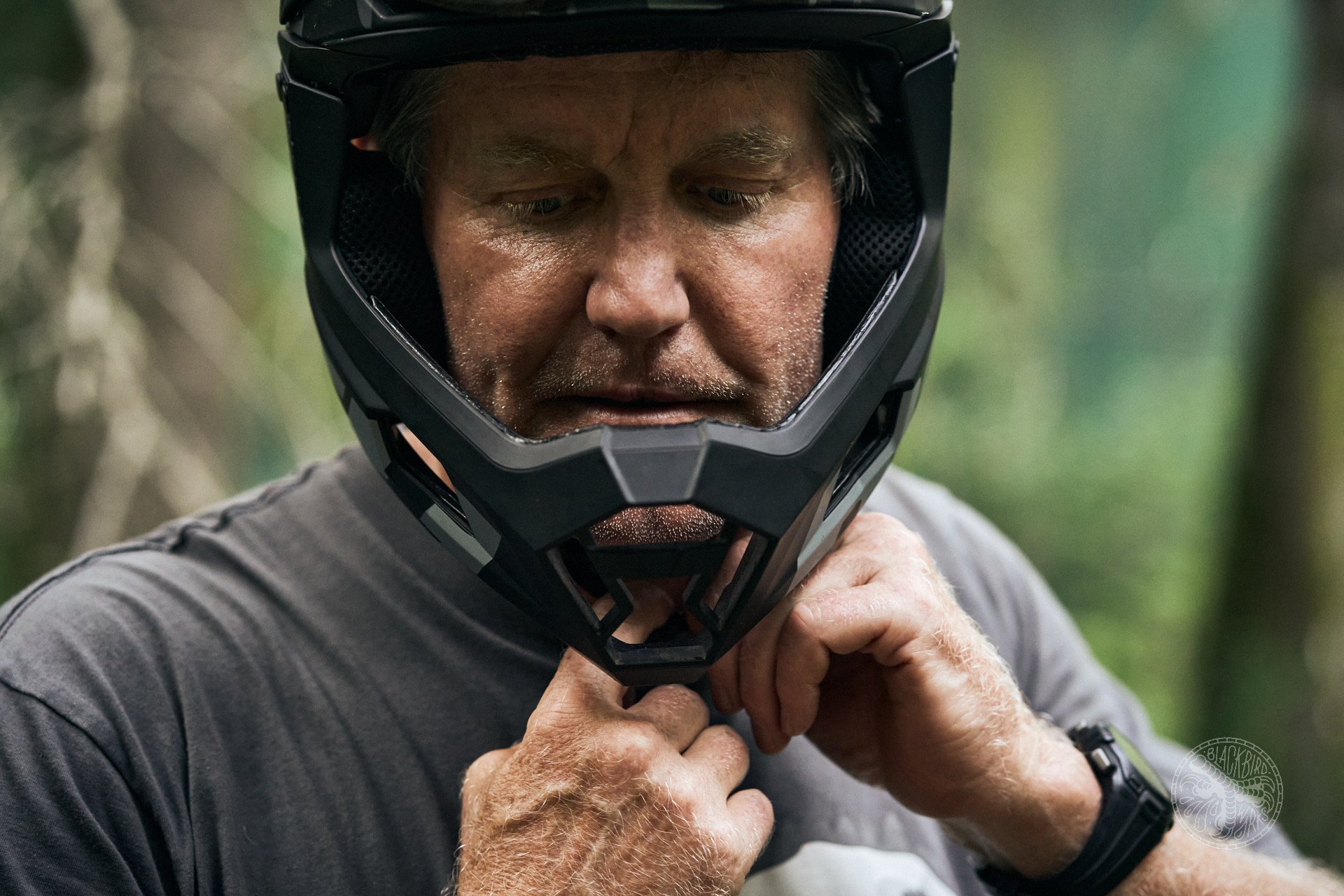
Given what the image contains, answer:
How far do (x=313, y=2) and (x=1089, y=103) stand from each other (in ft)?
22.3

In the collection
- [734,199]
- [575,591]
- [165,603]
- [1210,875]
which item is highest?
[734,199]

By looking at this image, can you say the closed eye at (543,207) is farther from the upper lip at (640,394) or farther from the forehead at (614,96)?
the upper lip at (640,394)

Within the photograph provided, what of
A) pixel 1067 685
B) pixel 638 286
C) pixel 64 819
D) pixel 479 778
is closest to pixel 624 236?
pixel 638 286

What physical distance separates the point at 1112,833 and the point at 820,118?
1.08 m

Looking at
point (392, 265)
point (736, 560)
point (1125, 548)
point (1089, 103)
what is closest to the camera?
point (736, 560)

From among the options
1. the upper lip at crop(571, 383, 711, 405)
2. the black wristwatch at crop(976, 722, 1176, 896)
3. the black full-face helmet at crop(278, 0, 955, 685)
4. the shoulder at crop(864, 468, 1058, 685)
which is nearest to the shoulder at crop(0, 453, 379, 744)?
the black full-face helmet at crop(278, 0, 955, 685)

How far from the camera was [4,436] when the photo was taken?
13.6 ft

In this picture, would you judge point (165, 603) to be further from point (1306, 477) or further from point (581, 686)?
point (1306, 477)

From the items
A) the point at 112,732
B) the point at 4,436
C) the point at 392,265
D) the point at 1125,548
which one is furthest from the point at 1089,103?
the point at 112,732

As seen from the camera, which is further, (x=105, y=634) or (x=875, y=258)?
(x=875, y=258)

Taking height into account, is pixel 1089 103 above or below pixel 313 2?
below

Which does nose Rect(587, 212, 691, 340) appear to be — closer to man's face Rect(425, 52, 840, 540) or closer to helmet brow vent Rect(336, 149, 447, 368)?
man's face Rect(425, 52, 840, 540)

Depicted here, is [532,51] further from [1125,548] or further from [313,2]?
[1125,548]

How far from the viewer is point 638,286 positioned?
4.88 feet
